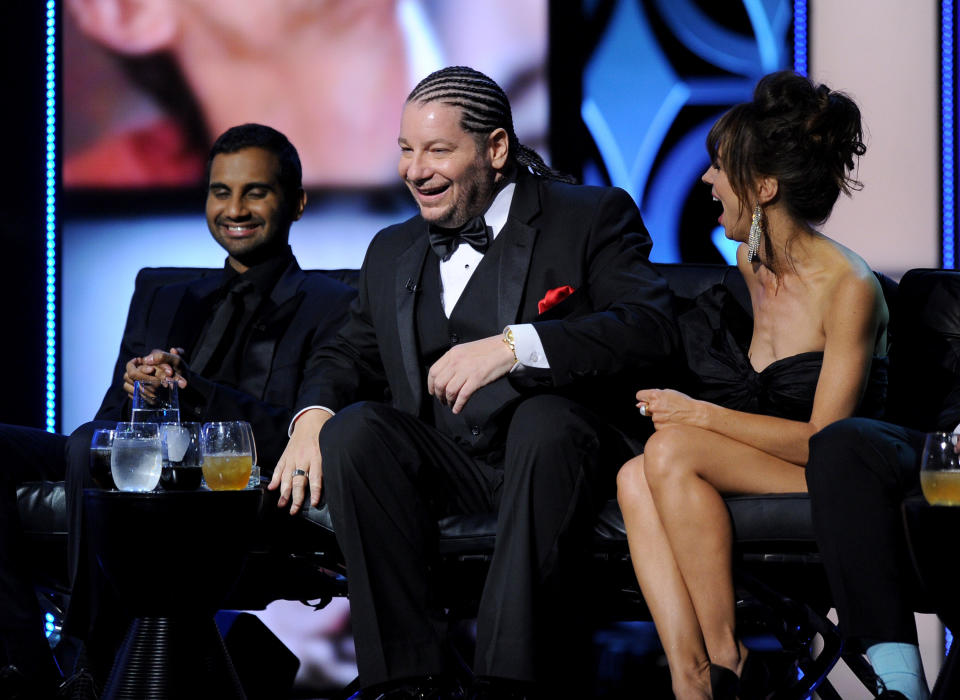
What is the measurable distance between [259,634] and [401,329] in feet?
3.37

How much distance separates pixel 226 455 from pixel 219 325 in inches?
37.5

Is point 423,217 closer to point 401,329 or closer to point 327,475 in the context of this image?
point 401,329

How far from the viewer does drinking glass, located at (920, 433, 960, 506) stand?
2.30 meters

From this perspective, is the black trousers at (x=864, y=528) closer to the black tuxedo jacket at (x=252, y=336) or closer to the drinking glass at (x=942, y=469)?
the drinking glass at (x=942, y=469)

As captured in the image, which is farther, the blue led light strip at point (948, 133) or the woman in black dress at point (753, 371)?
the blue led light strip at point (948, 133)

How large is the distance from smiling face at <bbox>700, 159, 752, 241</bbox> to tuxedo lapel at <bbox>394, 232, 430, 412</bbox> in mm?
743

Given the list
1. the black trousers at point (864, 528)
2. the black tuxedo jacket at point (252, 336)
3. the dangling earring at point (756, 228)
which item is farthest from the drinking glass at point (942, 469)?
the black tuxedo jacket at point (252, 336)

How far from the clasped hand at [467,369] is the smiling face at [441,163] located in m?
0.53

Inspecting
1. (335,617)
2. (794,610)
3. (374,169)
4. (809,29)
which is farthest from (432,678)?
(809,29)

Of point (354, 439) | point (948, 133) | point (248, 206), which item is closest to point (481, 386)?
point (354, 439)

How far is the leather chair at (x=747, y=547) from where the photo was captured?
262 centimetres

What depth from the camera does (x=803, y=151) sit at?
2932mm

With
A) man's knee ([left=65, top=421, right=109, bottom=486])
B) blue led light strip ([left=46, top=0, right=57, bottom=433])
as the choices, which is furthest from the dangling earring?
blue led light strip ([left=46, top=0, right=57, bottom=433])

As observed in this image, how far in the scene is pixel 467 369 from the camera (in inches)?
104
